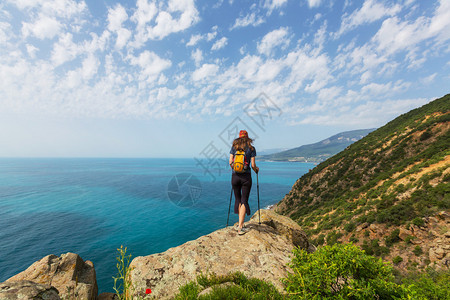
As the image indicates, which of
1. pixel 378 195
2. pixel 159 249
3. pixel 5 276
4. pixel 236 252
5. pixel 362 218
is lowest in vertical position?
pixel 159 249

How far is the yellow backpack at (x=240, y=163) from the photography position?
6.58 meters

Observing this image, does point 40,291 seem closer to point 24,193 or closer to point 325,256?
point 325,256

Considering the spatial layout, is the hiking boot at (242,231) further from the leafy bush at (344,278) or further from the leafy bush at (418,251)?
the leafy bush at (418,251)

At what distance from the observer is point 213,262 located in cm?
543

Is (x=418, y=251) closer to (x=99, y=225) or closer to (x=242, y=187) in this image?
(x=242, y=187)

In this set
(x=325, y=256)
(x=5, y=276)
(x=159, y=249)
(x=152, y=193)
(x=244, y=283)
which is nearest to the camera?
(x=325, y=256)

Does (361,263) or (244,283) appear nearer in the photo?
(361,263)

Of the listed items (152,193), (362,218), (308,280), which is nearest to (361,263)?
(308,280)

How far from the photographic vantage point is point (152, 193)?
238 ft

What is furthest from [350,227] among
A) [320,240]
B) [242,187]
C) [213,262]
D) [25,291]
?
[25,291]

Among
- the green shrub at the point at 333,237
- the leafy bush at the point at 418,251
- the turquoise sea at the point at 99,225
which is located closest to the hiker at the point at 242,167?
the leafy bush at the point at 418,251

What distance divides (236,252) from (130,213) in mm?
53137

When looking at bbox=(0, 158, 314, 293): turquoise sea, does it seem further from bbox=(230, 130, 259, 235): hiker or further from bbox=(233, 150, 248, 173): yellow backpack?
bbox=(233, 150, 248, 173): yellow backpack

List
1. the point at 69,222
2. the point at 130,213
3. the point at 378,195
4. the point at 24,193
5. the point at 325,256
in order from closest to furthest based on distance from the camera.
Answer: the point at 325,256 < the point at 378,195 < the point at 69,222 < the point at 130,213 < the point at 24,193
